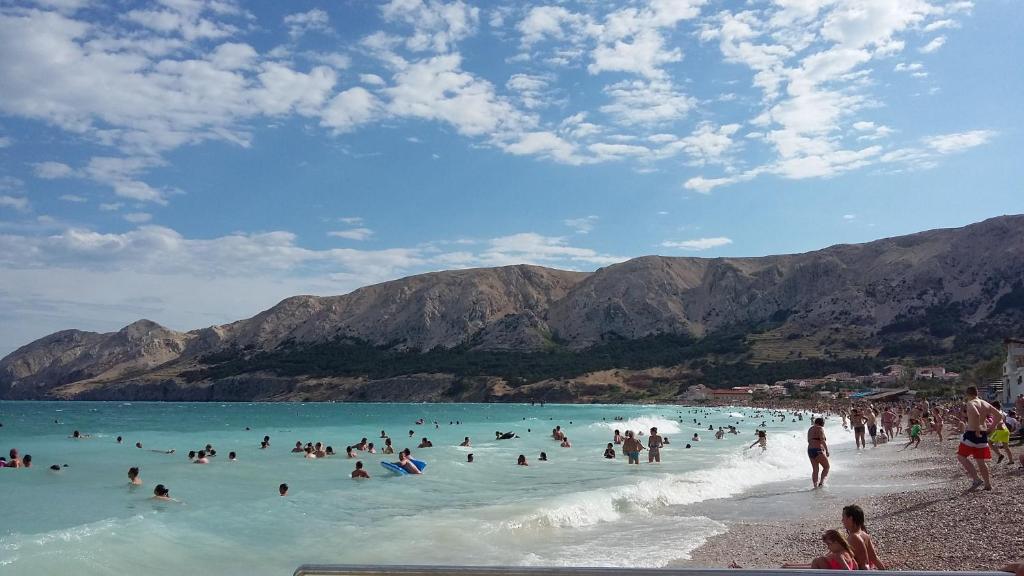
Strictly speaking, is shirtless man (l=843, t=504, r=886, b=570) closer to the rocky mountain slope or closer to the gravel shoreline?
the gravel shoreline

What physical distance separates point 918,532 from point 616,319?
152 meters

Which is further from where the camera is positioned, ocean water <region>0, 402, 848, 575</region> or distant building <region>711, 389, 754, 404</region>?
distant building <region>711, 389, 754, 404</region>

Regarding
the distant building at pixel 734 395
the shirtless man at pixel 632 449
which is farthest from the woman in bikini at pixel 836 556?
the distant building at pixel 734 395

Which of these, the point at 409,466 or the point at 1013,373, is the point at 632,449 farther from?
the point at 1013,373

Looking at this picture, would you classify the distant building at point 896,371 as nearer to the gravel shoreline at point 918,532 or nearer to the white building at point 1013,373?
the white building at point 1013,373

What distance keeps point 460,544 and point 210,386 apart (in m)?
160

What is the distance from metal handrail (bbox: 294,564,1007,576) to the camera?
253 cm

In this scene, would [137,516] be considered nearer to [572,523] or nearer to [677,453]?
[572,523]

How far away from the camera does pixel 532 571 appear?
8.85ft

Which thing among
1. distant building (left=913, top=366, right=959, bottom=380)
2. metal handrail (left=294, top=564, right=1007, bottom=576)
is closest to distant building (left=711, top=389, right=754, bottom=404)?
distant building (left=913, top=366, right=959, bottom=380)

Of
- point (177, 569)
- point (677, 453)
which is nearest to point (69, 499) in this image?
point (177, 569)

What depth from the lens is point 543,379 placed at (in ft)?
432

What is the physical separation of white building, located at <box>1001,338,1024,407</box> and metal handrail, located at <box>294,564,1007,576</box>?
4760cm

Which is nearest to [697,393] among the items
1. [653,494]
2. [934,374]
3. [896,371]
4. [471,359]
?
[896,371]
